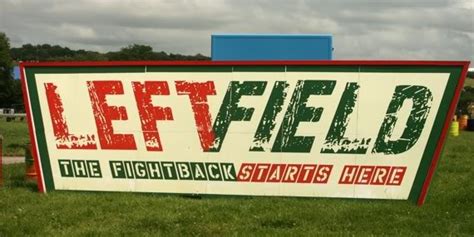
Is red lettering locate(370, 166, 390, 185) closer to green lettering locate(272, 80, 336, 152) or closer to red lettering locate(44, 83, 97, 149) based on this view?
green lettering locate(272, 80, 336, 152)

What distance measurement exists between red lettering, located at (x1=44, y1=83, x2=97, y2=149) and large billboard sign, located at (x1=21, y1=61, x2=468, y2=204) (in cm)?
2

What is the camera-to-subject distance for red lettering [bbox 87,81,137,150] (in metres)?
9.69

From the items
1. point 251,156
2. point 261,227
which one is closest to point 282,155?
point 251,156

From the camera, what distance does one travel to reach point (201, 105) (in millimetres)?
9453

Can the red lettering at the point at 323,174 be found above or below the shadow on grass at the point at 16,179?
above

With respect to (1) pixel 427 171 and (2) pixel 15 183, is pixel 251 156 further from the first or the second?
(2) pixel 15 183

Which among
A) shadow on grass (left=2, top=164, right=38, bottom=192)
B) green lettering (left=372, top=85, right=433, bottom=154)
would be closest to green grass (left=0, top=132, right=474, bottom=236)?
shadow on grass (left=2, top=164, right=38, bottom=192)

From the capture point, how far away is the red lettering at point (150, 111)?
954 centimetres

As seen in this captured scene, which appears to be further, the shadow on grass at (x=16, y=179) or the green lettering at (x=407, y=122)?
the shadow on grass at (x=16, y=179)

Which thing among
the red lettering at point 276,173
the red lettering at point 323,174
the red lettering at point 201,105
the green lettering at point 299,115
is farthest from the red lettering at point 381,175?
the red lettering at point 201,105

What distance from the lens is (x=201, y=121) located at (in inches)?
373

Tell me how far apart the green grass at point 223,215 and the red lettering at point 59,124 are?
80 centimetres

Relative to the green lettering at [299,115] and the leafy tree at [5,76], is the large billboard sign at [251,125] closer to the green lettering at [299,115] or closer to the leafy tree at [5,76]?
the green lettering at [299,115]

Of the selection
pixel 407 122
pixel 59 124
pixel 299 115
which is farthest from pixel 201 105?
pixel 407 122
